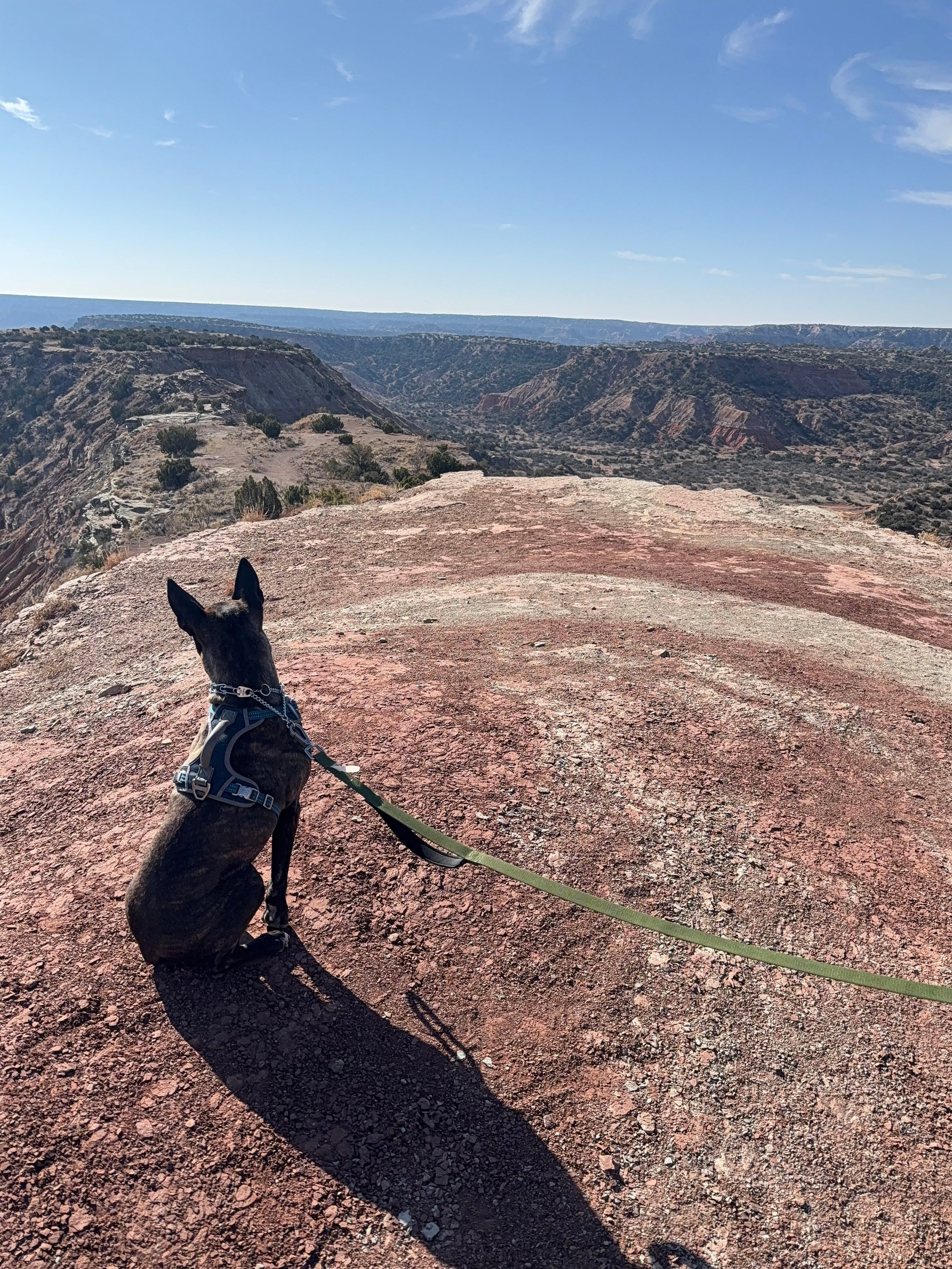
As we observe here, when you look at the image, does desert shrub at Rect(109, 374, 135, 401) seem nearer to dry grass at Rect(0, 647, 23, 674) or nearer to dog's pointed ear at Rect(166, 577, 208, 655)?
dry grass at Rect(0, 647, 23, 674)

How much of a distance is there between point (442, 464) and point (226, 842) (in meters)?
22.8

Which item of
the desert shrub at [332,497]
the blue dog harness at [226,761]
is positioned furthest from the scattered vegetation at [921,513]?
the blue dog harness at [226,761]

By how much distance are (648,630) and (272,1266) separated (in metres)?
7.12

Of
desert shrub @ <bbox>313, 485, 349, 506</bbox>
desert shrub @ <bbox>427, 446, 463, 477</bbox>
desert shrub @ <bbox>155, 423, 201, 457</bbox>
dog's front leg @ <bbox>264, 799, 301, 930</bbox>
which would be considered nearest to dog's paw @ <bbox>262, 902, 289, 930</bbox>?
dog's front leg @ <bbox>264, 799, 301, 930</bbox>

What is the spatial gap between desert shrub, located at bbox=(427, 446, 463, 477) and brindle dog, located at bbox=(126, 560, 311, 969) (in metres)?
20.3

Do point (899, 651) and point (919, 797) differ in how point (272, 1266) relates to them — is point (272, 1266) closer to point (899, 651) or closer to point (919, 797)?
point (919, 797)

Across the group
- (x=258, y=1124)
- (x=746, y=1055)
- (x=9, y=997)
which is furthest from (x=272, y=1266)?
(x=746, y=1055)

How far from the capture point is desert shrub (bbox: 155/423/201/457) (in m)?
26.8

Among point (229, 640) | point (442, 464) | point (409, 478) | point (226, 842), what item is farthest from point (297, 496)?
point (226, 842)

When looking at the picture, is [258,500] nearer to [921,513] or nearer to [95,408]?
[921,513]

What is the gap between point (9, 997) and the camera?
11.2 ft

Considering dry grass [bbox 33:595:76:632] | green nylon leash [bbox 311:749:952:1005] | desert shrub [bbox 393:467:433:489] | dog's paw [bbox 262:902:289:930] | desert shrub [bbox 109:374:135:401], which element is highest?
desert shrub [bbox 109:374:135:401]

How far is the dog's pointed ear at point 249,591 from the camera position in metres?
3.65

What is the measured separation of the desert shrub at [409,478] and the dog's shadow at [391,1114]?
16.5m
